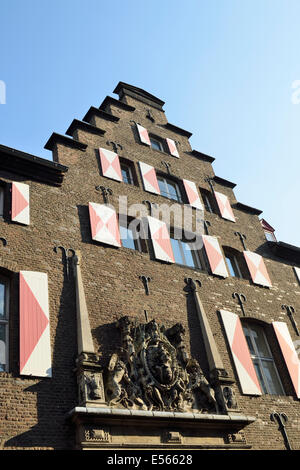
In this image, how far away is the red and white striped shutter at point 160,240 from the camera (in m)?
11.5

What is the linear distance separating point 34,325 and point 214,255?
21.5 feet

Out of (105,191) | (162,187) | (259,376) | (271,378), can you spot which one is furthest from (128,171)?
(271,378)

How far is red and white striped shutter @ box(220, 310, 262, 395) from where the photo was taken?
1007 cm

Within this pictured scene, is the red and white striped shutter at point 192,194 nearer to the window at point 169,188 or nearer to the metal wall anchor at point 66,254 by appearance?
the window at point 169,188

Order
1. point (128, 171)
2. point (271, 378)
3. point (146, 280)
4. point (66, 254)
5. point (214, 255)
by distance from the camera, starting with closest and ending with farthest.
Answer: point (66, 254)
point (146, 280)
point (271, 378)
point (214, 255)
point (128, 171)

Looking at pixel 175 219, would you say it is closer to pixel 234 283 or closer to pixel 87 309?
pixel 234 283

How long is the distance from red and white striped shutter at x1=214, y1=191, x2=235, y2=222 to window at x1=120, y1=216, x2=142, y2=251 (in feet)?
14.4

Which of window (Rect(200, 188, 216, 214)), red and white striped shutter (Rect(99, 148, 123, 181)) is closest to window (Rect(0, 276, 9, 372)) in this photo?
red and white striped shutter (Rect(99, 148, 123, 181))

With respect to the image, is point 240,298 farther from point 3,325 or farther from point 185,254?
point 3,325

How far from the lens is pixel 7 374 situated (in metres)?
7.21

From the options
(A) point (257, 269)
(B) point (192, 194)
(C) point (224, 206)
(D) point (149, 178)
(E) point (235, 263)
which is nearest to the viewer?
(A) point (257, 269)

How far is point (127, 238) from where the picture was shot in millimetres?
11531
